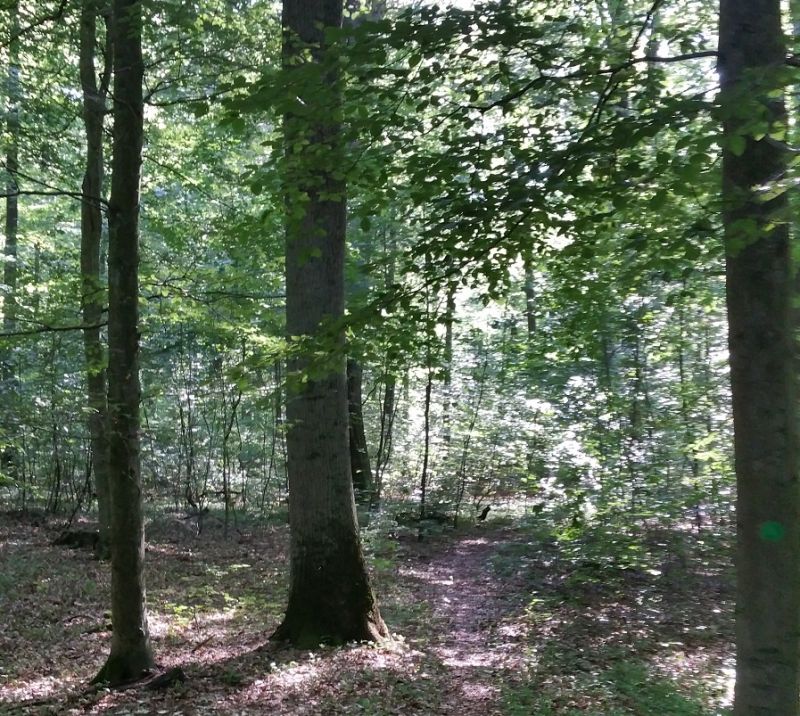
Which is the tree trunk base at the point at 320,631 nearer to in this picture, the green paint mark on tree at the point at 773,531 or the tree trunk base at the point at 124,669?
the tree trunk base at the point at 124,669

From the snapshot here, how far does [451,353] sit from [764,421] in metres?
4.97

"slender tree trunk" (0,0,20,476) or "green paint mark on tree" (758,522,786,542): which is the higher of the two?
"slender tree trunk" (0,0,20,476)

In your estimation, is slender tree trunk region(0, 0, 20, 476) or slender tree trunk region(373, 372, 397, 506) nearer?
slender tree trunk region(0, 0, 20, 476)

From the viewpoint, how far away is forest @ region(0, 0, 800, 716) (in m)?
3.40

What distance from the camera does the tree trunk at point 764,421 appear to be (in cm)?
326

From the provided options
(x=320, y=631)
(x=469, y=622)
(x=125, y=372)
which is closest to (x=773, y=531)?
(x=320, y=631)

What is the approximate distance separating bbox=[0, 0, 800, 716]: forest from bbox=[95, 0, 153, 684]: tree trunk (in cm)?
3

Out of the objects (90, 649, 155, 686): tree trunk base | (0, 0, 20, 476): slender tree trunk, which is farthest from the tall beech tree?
(0, 0, 20, 476): slender tree trunk

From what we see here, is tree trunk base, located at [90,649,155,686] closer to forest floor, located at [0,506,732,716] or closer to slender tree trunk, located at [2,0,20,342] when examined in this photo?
forest floor, located at [0,506,732,716]

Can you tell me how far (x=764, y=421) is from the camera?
10.8 ft

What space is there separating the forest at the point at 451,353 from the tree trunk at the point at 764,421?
0.01 meters

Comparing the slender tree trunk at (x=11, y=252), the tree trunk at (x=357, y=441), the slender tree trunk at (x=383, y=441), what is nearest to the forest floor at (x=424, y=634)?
the slender tree trunk at (x=11, y=252)

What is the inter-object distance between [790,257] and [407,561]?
10446 mm

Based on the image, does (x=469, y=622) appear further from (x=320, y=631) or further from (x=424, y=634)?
(x=320, y=631)
